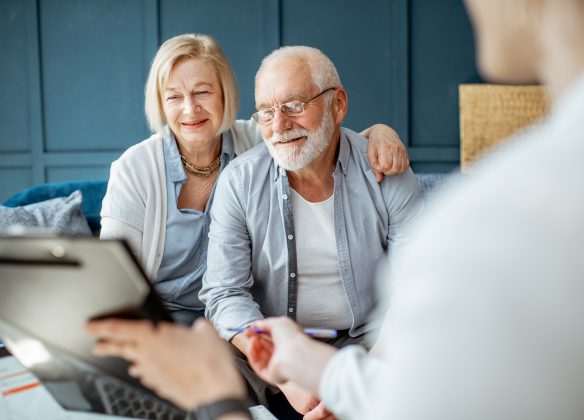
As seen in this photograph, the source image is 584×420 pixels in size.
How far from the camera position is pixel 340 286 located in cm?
203

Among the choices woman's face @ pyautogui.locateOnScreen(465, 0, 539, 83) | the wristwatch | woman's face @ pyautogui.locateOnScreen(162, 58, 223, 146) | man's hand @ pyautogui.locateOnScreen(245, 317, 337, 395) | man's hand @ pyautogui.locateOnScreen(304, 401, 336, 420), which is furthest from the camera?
woman's face @ pyautogui.locateOnScreen(162, 58, 223, 146)

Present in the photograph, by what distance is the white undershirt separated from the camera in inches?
79.7

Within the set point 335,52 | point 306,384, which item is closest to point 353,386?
point 306,384

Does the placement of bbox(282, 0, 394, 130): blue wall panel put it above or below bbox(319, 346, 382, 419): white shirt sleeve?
above

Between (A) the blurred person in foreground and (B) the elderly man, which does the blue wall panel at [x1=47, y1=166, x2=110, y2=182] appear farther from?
(A) the blurred person in foreground

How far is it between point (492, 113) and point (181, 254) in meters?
2.87

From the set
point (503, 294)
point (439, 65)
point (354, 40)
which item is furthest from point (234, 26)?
point (503, 294)

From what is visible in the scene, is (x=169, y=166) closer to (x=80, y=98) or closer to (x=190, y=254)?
(x=190, y=254)

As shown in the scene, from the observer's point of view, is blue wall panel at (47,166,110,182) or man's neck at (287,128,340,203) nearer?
man's neck at (287,128,340,203)

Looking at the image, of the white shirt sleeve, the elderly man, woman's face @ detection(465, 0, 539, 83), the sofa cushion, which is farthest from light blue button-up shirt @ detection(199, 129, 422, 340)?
woman's face @ detection(465, 0, 539, 83)

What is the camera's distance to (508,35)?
65 cm

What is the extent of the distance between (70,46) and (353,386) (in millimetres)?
4575

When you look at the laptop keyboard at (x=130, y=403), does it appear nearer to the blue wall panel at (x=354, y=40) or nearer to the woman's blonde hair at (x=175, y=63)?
the woman's blonde hair at (x=175, y=63)

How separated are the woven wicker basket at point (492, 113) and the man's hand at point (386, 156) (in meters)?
2.34
